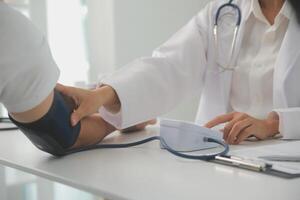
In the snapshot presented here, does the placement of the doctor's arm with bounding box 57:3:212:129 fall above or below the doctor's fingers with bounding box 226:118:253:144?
above

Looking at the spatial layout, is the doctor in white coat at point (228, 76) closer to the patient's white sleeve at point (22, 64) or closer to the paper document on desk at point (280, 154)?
the paper document on desk at point (280, 154)

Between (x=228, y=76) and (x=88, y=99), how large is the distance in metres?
0.59

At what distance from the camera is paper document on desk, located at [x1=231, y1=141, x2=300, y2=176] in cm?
60

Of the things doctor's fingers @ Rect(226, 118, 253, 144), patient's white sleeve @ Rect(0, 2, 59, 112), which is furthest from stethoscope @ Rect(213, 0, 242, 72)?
patient's white sleeve @ Rect(0, 2, 59, 112)

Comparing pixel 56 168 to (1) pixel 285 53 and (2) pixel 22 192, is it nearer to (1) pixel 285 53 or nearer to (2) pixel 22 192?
(1) pixel 285 53

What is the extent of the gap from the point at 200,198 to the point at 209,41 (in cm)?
90

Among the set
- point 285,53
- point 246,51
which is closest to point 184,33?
point 246,51

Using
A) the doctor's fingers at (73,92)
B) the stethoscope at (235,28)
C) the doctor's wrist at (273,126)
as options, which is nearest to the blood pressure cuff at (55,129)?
the doctor's fingers at (73,92)

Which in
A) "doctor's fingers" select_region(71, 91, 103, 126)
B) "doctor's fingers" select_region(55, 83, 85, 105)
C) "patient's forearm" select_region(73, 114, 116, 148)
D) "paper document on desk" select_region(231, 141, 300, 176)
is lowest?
"patient's forearm" select_region(73, 114, 116, 148)

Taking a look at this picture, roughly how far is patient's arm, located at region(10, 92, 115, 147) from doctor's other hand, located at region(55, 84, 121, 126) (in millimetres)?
16

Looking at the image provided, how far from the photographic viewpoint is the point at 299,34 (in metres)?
1.15

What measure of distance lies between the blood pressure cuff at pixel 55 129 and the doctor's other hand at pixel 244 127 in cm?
30

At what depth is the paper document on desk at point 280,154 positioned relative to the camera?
60 centimetres

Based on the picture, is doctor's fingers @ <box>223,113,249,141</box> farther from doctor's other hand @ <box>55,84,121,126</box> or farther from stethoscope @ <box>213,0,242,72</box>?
stethoscope @ <box>213,0,242,72</box>
